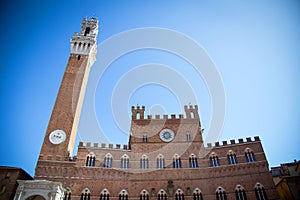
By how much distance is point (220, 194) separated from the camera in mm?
24406

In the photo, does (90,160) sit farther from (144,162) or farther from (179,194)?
(179,194)

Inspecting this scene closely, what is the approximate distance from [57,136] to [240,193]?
22252 millimetres

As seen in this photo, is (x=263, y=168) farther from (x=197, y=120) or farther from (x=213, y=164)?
(x=197, y=120)

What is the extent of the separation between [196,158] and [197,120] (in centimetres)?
559

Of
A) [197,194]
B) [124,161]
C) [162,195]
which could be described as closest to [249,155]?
[197,194]

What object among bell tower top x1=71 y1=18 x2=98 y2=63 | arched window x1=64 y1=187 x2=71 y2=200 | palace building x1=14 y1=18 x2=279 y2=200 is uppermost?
bell tower top x1=71 y1=18 x2=98 y2=63

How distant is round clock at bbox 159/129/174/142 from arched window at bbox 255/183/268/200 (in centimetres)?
1116

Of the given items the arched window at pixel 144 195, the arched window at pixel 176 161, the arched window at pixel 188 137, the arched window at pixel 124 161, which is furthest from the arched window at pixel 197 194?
the arched window at pixel 124 161

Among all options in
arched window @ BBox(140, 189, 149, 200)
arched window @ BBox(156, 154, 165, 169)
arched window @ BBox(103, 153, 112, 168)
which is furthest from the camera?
arched window @ BBox(156, 154, 165, 169)

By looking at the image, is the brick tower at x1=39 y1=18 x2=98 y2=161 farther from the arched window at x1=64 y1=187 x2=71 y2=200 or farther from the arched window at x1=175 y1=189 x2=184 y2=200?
the arched window at x1=175 y1=189 x2=184 y2=200

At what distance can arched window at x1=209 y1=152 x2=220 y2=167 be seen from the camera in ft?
87.7

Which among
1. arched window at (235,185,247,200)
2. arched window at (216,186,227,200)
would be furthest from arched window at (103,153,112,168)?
arched window at (235,185,247,200)

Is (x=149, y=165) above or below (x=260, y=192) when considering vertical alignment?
above

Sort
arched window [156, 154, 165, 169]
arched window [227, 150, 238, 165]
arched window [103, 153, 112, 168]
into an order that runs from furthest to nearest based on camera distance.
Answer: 1. arched window [156, 154, 165, 169]
2. arched window [103, 153, 112, 168]
3. arched window [227, 150, 238, 165]
